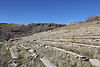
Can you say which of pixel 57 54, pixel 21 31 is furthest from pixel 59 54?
pixel 21 31

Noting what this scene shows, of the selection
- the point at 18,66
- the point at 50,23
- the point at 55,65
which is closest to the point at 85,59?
the point at 55,65

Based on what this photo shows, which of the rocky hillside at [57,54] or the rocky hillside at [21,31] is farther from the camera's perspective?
the rocky hillside at [21,31]

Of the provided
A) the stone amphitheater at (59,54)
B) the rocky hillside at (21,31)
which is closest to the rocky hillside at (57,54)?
the stone amphitheater at (59,54)

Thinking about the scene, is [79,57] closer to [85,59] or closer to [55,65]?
[85,59]

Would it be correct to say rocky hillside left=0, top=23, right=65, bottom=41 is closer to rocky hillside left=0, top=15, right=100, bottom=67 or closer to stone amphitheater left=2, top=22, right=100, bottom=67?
rocky hillside left=0, top=15, right=100, bottom=67

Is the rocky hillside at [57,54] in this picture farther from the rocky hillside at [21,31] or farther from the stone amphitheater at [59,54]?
the rocky hillside at [21,31]

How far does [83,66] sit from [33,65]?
5.48ft

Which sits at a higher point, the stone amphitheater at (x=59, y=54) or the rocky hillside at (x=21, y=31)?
the rocky hillside at (x=21, y=31)

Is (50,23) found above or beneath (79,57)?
above

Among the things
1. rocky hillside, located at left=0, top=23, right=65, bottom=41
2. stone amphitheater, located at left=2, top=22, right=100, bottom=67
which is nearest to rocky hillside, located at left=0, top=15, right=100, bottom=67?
stone amphitheater, located at left=2, top=22, right=100, bottom=67

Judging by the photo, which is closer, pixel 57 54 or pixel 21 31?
pixel 57 54

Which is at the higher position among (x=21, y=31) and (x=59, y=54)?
(x=21, y=31)

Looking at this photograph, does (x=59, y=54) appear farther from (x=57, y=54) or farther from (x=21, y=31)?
(x=21, y=31)

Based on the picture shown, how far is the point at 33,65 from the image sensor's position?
452cm
